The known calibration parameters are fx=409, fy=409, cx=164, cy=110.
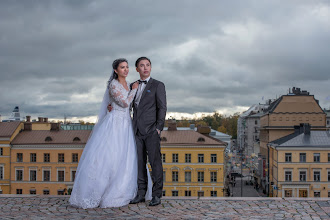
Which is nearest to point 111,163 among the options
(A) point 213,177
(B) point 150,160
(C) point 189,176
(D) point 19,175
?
(B) point 150,160

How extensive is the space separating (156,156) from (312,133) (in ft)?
138

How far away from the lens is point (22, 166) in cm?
4669

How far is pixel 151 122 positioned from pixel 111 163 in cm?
120

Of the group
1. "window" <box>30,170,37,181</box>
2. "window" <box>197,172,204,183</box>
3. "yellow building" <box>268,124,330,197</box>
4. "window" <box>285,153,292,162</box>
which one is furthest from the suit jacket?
"window" <box>30,170,37,181</box>

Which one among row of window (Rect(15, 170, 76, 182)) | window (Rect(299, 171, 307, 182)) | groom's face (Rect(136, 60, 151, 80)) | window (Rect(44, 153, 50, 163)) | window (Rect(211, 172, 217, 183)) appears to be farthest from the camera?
window (Rect(44, 153, 50, 163))

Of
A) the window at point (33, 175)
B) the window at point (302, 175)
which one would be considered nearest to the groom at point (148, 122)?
the window at point (302, 175)

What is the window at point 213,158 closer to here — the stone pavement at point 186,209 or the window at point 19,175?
the window at point 19,175

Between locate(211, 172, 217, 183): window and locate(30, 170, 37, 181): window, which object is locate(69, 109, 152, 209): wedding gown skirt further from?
locate(30, 170, 37, 181): window

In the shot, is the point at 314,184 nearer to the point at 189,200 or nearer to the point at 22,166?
the point at 22,166

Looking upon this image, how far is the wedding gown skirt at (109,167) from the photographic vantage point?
8.42 m

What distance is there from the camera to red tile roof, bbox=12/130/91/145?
46.9m

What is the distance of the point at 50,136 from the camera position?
47500 mm

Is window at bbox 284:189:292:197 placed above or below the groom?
below

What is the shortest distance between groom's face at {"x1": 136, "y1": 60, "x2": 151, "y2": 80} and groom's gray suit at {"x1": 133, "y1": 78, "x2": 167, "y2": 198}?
0.15 m
